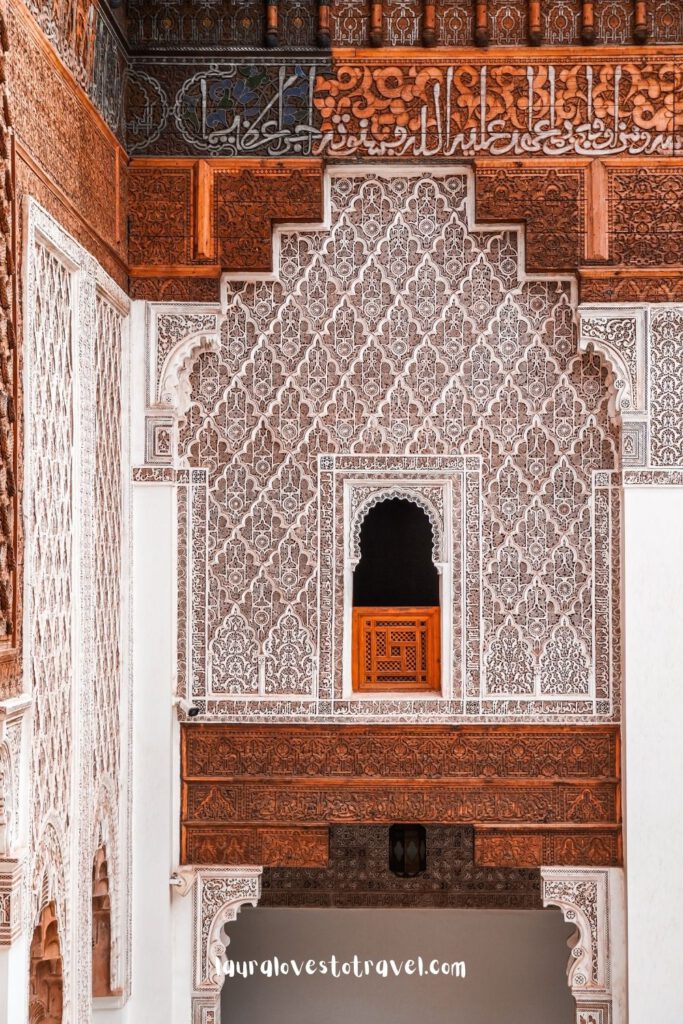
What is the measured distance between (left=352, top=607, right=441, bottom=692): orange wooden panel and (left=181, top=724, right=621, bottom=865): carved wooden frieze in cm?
21

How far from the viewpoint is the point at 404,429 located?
14.9 feet

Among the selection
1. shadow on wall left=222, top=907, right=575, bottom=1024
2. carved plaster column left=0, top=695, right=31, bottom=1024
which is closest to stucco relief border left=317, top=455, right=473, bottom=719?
carved plaster column left=0, top=695, right=31, bottom=1024

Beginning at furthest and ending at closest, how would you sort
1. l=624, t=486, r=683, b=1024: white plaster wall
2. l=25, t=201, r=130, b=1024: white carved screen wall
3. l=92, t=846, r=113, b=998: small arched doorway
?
l=624, t=486, r=683, b=1024: white plaster wall < l=92, t=846, r=113, b=998: small arched doorway < l=25, t=201, r=130, b=1024: white carved screen wall

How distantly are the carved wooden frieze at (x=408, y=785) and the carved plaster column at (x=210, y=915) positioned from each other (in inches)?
2.5

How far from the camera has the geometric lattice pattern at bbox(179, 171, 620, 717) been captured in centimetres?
453

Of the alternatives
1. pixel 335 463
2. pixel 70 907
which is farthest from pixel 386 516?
pixel 70 907

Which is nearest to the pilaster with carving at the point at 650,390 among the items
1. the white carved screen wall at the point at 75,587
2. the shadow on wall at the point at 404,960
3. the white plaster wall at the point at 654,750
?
the white plaster wall at the point at 654,750

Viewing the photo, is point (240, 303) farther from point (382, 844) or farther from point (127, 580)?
point (382, 844)

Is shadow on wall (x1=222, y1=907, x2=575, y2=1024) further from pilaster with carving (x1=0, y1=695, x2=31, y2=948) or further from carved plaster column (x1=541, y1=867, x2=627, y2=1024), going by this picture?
pilaster with carving (x1=0, y1=695, x2=31, y2=948)

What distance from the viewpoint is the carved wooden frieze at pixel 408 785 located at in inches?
177

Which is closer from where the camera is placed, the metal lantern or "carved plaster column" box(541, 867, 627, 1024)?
"carved plaster column" box(541, 867, 627, 1024)

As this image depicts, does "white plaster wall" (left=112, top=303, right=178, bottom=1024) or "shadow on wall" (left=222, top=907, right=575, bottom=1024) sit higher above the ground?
"white plaster wall" (left=112, top=303, right=178, bottom=1024)

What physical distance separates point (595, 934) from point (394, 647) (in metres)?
1.32

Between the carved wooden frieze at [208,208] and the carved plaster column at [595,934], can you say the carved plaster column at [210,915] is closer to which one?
the carved plaster column at [595,934]
